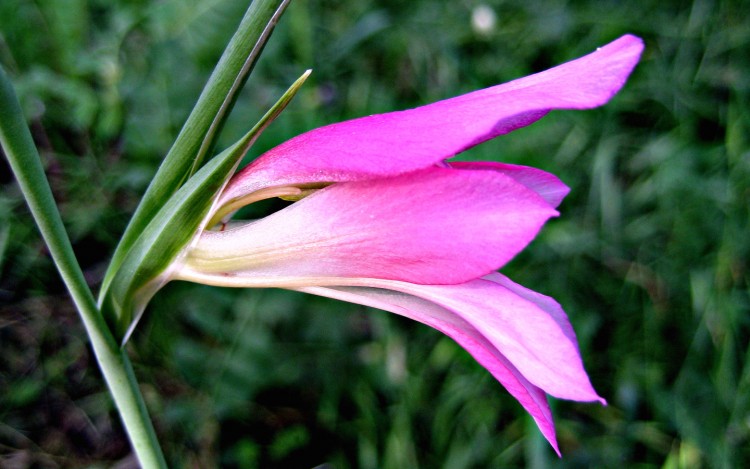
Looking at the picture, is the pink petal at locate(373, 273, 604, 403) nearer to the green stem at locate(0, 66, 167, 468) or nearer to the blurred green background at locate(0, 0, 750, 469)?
the green stem at locate(0, 66, 167, 468)

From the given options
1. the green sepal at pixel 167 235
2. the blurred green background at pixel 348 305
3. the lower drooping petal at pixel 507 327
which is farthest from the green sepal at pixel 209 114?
the blurred green background at pixel 348 305

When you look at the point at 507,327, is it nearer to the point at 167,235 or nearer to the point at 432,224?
the point at 432,224

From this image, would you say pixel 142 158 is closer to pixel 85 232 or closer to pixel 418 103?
pixel 85 232

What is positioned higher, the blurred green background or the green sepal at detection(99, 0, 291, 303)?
the green sepal at detection(99, 0, 291, 303)

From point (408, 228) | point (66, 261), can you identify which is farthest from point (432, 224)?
point (66, 261)

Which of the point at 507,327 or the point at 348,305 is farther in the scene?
the point at 348,305

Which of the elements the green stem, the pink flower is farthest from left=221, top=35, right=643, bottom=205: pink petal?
the green stem
